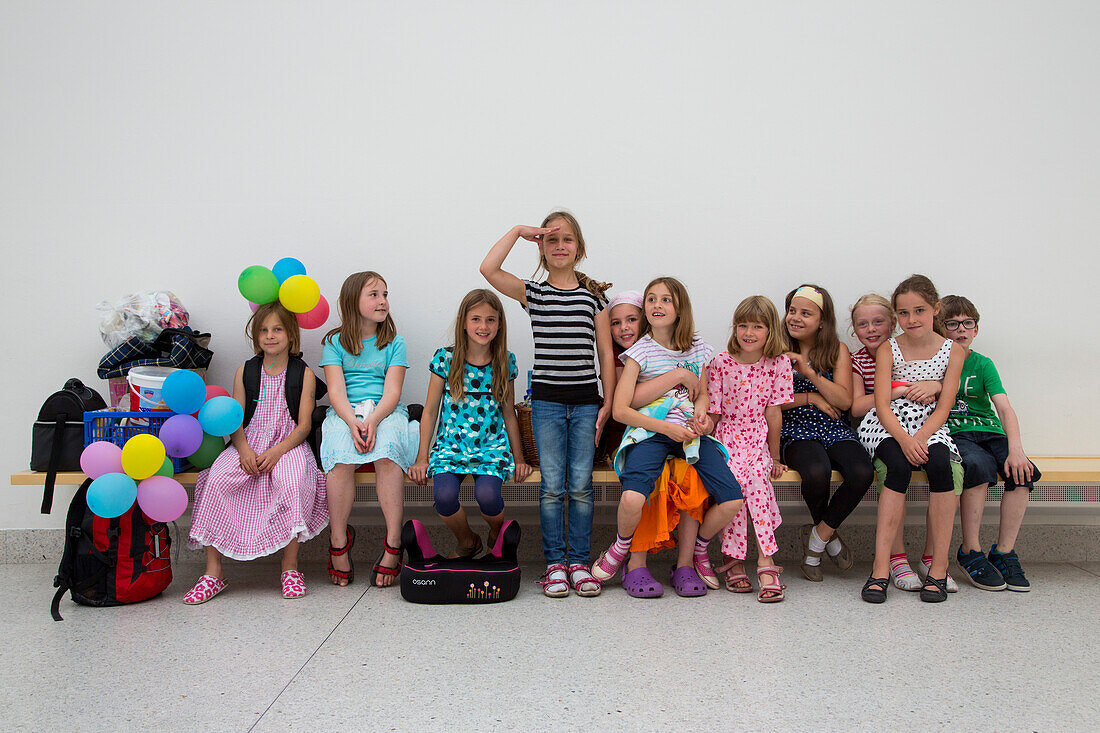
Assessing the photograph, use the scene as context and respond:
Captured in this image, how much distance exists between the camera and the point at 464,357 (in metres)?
3.00

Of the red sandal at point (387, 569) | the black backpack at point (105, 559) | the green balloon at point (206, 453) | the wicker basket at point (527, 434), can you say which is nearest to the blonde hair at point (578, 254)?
the wicker basket at point (527, 434)

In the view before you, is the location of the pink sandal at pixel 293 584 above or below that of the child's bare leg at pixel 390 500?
below

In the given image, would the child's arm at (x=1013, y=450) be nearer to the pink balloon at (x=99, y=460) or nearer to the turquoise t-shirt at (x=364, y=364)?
the turquoise t-shirt at (x=364, y=364)

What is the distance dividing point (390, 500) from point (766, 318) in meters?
1.66

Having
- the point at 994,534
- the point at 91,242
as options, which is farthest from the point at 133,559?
the point at 994,534

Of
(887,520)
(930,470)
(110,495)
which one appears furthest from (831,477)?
(110,495)

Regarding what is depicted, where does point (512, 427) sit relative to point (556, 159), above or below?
below

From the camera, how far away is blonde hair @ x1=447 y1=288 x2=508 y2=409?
9.74 ft

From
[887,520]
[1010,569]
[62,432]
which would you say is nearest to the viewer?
[887,520]

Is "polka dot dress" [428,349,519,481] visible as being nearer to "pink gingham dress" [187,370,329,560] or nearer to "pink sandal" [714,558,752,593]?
"pink gingham dress" [187,370,329,560]

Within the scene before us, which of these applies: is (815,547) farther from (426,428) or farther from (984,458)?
(426,428)

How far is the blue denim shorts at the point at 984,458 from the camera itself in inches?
113

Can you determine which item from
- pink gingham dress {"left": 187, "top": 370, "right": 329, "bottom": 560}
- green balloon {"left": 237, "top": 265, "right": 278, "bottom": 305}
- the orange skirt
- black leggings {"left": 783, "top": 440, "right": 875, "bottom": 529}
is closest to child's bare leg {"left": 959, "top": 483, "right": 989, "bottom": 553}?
black leggings {"left": 783, "top": 440, "right": 875, "bottom": 529}

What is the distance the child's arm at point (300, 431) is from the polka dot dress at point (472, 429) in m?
0.54
